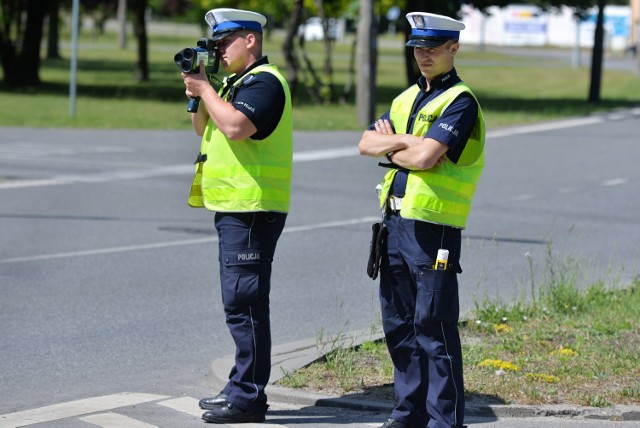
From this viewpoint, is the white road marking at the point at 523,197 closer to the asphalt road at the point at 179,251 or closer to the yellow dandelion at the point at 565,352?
the asphalt road at the point at 179,251

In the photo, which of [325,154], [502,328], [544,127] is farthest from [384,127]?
[544,127]

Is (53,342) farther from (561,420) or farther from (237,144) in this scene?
(561,420)

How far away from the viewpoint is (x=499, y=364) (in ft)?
22.5

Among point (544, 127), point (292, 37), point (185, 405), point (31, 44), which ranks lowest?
point (544, 127)

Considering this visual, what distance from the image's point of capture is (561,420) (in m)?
6.04

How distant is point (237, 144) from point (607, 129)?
21.6m

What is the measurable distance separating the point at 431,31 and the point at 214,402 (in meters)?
2.07

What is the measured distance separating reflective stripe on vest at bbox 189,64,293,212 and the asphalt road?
1.31 meters

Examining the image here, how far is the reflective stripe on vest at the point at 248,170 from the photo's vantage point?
583 centimetres

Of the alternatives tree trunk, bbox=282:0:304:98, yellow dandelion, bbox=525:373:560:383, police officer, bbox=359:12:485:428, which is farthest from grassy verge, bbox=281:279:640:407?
tree trunk, bbox=282:0:304:98

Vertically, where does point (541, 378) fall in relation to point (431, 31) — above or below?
below

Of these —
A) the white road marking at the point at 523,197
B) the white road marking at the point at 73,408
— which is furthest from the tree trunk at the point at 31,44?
the white road marking at the point at 73,408

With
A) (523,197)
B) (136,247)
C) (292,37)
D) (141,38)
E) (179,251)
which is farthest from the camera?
(141,38)

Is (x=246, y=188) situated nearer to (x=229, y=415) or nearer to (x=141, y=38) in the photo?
(x=229, y=415)
